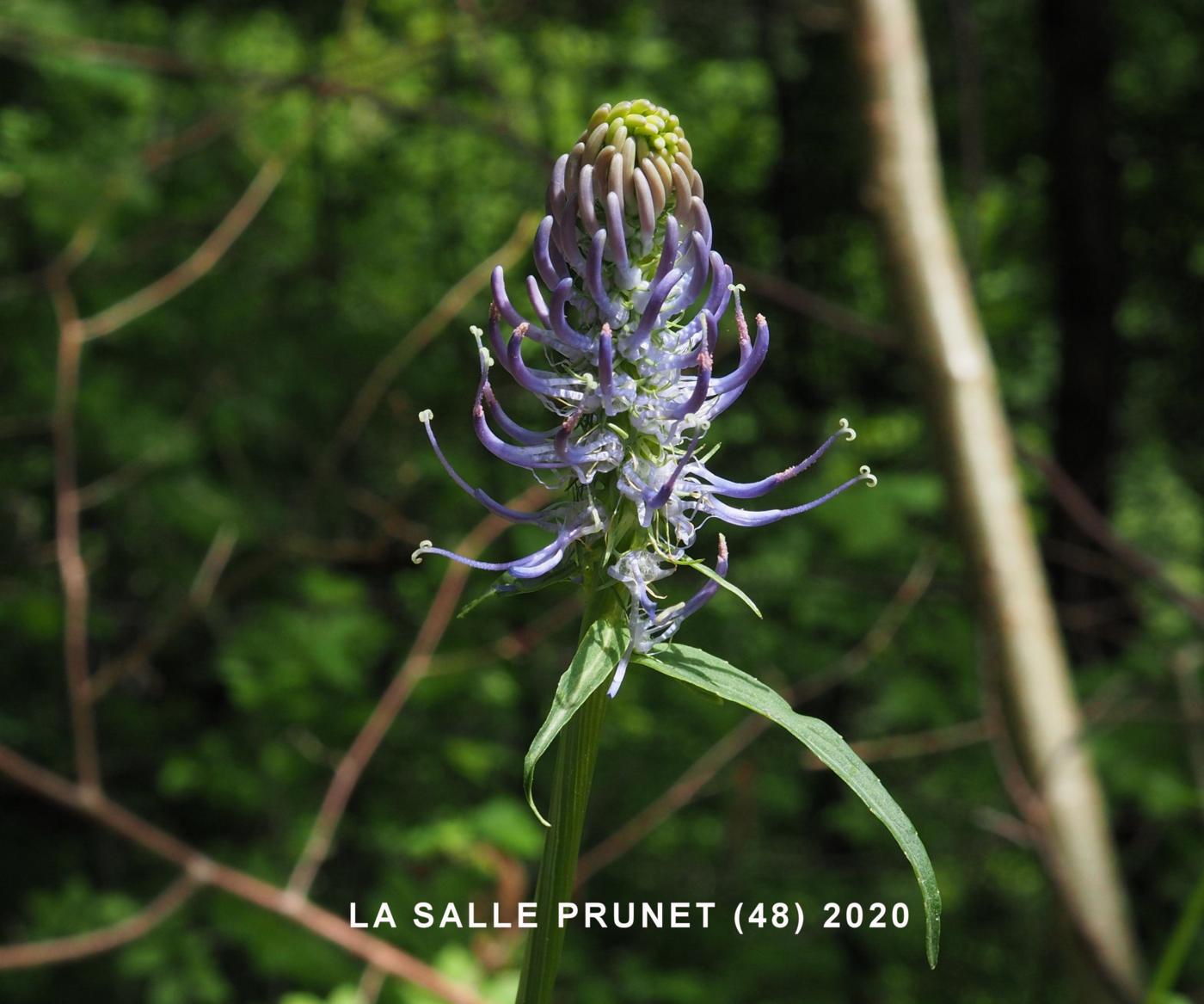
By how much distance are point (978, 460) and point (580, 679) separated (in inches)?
119

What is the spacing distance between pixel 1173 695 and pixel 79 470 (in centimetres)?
488

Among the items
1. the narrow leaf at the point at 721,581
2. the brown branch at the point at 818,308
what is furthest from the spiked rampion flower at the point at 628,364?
the brown branch at the point at 818,308

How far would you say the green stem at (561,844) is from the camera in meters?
1.02

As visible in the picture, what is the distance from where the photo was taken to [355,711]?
512 centimetres

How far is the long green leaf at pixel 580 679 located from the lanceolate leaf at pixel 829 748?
0.13 ft

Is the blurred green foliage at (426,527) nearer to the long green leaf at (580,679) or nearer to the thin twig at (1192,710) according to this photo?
Result: the thin twig at (1192,710)

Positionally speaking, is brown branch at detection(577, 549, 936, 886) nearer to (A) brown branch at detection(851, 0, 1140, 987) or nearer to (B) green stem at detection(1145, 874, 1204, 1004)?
(A) brown branch at detection(851, 0, 1140, 987)

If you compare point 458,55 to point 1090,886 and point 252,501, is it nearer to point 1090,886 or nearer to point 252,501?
point 252,501

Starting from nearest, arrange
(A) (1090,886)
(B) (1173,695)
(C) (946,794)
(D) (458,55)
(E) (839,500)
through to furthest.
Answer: (A) (1090,886) → (B) (1173,695) → (E) (839,500) → (C) (946,794) → (D) (458,55)

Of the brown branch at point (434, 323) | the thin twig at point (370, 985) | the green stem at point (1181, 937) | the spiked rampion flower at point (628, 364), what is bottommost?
the green stem at point (1181, 937)

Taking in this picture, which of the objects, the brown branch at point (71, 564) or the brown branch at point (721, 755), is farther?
the brown branch at point (721, 755)

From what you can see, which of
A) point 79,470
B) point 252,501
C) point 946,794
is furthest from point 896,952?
point 79,470

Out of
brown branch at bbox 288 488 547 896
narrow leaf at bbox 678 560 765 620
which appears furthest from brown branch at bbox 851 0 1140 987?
narrow leaf at bbox 678 560 765 620

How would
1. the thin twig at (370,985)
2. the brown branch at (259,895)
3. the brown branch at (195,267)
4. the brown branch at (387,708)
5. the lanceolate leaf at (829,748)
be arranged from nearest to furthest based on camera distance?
1. the lanceolate leaf at (829,748)
2. the brown branch at (259,895)
3. the thin twig at (370,985)
4. the brown branch at (387,708)
5. the brown branch at (195,267)
